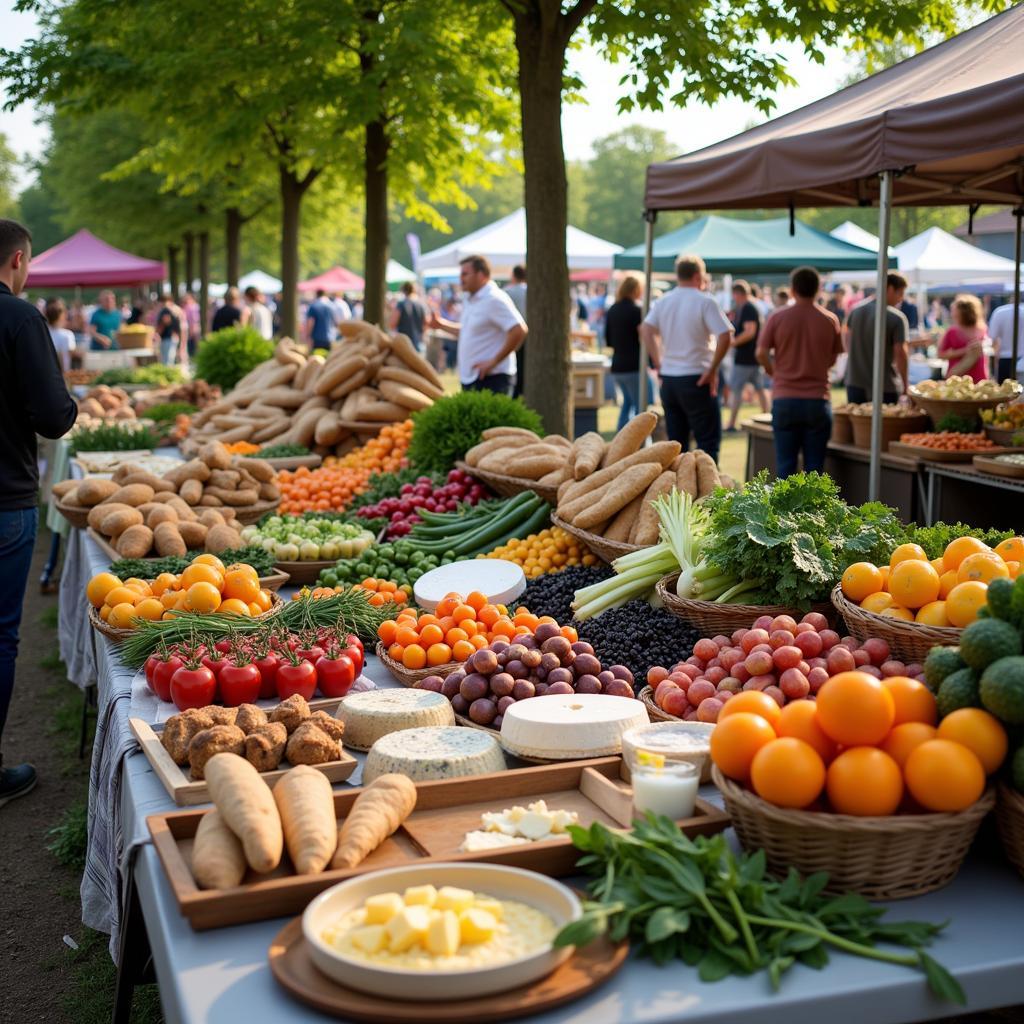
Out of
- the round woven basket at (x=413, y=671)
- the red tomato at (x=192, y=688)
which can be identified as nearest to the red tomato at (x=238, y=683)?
the red tomato at (x=192, y=688)

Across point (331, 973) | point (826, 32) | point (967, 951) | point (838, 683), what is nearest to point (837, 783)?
point (838, 683)

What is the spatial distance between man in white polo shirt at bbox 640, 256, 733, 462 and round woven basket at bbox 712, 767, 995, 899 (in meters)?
7.66

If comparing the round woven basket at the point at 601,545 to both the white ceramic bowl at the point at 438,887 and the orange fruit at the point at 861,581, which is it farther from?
the white ceramic bowl at the point at 438,887

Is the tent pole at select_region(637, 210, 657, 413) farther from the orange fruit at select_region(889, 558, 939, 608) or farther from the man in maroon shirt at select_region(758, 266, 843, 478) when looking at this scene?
the orange fruit at select_region(889, 558, 939, 608)

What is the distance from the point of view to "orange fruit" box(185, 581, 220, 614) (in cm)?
394

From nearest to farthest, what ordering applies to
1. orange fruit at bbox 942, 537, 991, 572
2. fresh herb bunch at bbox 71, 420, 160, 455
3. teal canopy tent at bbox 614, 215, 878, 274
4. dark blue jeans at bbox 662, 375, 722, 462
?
1. orange fruit at bbox 942, 537, 991, 572
2. fresh herb bunch at bbox 71, 420, 160, 455
3. dark blue jeans at bbox 662, 375, 722, 462
4. teal canopy tent at bbox 614, 215, 878, 274

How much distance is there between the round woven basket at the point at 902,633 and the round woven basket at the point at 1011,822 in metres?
0.58

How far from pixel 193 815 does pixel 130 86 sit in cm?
1065

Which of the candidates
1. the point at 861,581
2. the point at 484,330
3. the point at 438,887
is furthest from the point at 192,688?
the point at 484,330

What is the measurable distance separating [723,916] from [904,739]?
1.61 ft

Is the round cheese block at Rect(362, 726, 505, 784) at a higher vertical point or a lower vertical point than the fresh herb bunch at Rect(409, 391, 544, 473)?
lower

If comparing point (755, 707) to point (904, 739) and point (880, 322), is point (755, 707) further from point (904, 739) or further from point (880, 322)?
point (880, 322)

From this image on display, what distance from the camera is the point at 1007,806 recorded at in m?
2.19

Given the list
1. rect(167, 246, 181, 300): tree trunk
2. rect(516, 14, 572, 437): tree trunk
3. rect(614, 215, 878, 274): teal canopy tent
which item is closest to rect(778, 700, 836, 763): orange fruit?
rect(516, 14, 572, 437): tree trunk
